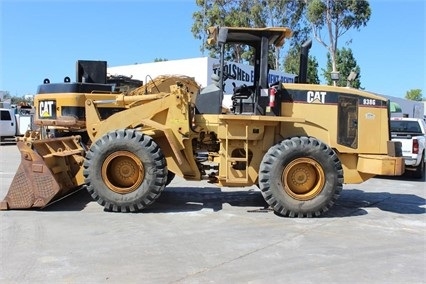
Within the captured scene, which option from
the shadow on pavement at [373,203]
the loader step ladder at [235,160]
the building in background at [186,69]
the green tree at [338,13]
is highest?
the green tree at [338,13]

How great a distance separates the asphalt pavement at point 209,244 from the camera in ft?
15.3


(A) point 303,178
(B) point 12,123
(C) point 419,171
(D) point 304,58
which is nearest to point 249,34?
(D) point 304,58

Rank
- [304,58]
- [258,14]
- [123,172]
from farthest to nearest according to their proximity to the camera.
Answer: [258,14]
[304,58]
[123,172]

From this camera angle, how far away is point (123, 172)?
24.6ft

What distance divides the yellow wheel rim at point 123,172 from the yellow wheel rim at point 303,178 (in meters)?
2.27

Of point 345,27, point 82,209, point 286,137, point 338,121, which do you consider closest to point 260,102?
point 286,137

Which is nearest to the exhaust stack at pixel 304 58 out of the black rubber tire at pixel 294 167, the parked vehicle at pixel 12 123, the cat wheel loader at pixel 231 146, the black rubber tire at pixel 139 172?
the cat wheel loader at pixel 231 146

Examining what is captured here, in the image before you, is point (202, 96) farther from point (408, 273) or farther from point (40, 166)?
point (408, 273)

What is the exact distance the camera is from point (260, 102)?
7.67 m

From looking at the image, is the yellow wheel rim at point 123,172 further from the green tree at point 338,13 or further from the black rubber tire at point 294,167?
the green tree at point 338,13

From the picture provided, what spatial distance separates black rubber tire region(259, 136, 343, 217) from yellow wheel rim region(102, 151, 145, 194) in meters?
1.93

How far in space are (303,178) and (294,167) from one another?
250 mm

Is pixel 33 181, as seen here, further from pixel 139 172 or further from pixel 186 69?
pixel 186 69

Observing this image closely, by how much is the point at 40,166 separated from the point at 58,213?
0.77 m
